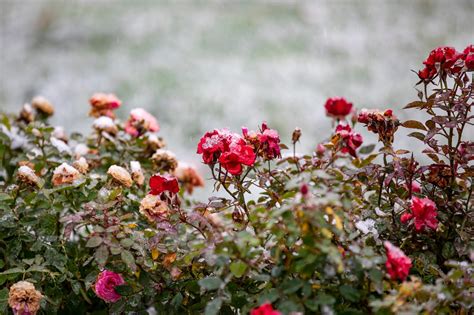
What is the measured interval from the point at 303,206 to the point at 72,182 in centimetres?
60

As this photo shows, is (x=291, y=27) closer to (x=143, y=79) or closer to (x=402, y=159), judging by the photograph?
(x=143, y=79)

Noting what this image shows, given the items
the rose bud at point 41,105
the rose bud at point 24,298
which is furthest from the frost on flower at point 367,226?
the rose bud at point 41,105

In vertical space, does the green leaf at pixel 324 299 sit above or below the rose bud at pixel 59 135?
below

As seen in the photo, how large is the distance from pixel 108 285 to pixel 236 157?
35 centimetres

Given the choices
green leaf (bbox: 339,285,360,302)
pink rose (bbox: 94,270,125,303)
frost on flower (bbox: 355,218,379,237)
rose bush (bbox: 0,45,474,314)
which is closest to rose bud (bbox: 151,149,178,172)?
rose bush (bbox: 0,45,474,314)

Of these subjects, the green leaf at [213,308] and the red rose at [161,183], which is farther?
the red rose at [161,183]

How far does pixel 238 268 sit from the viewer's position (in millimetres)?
925

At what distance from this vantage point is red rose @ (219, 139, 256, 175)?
3.57 feet

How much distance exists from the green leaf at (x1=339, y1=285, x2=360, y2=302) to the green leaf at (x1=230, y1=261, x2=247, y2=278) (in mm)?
161

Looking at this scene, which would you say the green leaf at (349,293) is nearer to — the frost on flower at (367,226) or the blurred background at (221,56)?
the frost on flower at (367,226)

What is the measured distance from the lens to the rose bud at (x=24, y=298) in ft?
3.60

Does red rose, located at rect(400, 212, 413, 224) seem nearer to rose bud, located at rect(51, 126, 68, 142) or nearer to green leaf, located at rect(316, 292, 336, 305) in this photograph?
green leaf, located at rect(316, 292, 336, 305)

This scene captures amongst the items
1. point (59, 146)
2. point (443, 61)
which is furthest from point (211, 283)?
point (59, 146)

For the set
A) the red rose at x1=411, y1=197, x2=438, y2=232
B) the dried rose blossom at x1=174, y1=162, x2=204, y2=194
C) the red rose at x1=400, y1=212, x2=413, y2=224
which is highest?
the dried rose blossom at x1=174, y1=162, x2=204, y2=194
